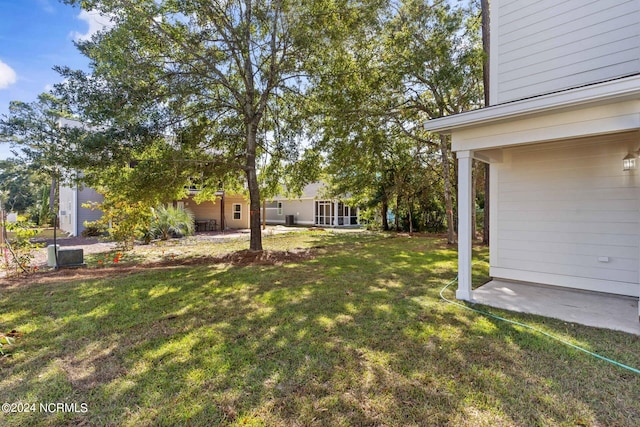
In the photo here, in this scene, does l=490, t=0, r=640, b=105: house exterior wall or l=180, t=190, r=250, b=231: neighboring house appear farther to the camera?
l=180, t=190, r=250, b=231: neighboring house

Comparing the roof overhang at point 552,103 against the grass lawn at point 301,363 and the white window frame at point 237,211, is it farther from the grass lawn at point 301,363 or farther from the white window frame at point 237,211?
the white window frame at point 237,211

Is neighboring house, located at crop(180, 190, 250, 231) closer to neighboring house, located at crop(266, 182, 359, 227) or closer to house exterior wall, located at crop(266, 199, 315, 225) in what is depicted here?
neighboring house, located at crop(266, 182, 359, 227)

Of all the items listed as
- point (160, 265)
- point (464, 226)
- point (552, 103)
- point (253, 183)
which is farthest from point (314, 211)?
point (552, 103)

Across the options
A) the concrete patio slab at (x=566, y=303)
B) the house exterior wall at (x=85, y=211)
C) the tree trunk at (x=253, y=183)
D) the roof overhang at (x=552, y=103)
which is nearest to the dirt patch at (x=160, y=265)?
the tree trunk at (x=253, y=183)

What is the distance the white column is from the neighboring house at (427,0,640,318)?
0.02m

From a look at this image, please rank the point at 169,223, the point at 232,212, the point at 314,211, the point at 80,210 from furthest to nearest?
the point at 314,211, the point at 232,212, the point at 80,210, the point at 169,223

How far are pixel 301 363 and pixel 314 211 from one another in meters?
24.2

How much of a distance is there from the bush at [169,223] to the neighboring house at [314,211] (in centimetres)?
1024

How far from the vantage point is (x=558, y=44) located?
576cm

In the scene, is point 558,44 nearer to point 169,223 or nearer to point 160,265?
point 160,265

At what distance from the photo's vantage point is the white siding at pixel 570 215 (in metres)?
5.15

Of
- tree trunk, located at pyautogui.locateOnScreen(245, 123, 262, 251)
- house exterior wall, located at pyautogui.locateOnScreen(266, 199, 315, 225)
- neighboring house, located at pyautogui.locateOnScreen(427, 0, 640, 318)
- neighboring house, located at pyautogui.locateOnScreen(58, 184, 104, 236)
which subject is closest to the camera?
neighboring house, located at pyautogui.locateOnScreen(427, 0, 640, 318)

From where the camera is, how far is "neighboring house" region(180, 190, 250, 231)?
20.2 m

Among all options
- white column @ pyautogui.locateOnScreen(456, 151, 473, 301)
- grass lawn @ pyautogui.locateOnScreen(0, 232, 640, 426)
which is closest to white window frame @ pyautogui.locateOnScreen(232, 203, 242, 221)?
grass lawn @ pyautogui.locateOnScreen(0, 232, 640, 426)
